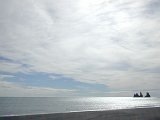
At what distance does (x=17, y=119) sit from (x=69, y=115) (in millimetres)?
682

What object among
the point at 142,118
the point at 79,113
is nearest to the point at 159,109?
the point at 142,118

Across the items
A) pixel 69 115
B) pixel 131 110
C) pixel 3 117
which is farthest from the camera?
pixel 131 110

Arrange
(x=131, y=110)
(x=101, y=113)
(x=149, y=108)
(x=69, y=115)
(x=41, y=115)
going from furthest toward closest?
1. (x=149, y=108)
2. (x=131, y=110)
3. (x=101, y=113)
4. (x=69, y=115)
5. (x=41, y=115)

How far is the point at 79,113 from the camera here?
3285mm

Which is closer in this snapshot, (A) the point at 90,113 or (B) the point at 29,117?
(B) the point at 29,117

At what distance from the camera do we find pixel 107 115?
3.51m

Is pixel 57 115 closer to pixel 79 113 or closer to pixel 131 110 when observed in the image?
pixel 79 113

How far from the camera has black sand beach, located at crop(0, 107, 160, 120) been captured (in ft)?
9.80

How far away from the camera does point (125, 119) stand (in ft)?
12.1

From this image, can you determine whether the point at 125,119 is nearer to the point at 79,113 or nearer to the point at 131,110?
the point at 131,110

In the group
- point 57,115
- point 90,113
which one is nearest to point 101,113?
point 90,113

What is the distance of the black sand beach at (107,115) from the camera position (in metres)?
2.99

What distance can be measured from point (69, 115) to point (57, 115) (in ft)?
0.55

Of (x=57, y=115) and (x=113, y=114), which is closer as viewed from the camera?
(x=57, y=115)
